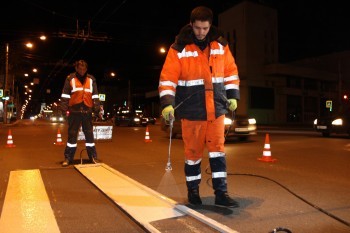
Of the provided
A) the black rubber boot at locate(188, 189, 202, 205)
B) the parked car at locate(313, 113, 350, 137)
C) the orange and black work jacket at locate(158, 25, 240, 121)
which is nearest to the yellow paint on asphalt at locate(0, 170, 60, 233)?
the black rubber boot at locate(188, 189, 202, 205)

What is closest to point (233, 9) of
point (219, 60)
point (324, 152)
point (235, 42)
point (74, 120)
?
point (235, 42)

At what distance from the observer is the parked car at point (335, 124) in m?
19.9

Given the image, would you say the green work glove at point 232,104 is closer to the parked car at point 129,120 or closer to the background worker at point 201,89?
the background worker at point 201,89

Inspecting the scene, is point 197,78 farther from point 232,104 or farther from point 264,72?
point 264,72

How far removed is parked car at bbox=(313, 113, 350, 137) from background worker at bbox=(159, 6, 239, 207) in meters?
16.3

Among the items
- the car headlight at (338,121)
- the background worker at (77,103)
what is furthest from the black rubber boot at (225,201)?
the car headlight at (338,121)

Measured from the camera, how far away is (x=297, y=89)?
2255 inches

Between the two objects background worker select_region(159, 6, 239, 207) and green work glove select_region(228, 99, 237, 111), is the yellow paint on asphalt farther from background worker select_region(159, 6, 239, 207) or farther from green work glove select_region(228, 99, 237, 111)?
green work glove select_region(228, 99, 237, 111)

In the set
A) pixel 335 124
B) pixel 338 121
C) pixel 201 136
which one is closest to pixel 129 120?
pixel 335 124

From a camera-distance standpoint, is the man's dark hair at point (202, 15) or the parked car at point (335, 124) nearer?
the man's dark hair at point (202, 15)

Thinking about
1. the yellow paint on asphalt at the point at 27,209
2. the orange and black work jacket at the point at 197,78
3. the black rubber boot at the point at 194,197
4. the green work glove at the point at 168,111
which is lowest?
the yellow paint on asphalt at the point at 27,209

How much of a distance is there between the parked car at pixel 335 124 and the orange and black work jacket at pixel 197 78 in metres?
16.3

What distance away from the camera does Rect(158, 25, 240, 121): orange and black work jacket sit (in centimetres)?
507

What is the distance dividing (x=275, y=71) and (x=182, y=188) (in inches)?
1894
